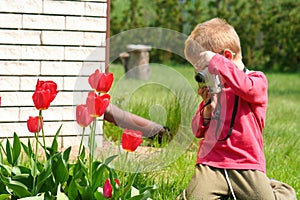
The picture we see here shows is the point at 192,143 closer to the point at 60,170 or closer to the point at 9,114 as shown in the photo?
the point at 9,114

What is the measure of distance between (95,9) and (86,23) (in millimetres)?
135

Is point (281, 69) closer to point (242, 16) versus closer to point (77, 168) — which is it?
point (242, 16)

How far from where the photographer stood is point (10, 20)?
496cm

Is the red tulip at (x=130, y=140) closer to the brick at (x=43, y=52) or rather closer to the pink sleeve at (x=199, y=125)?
the pink sleeve at (x=199, y=125)

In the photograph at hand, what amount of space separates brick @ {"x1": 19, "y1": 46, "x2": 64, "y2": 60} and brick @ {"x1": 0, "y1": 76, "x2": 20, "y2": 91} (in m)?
0.18

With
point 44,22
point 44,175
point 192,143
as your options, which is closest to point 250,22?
point 192,143

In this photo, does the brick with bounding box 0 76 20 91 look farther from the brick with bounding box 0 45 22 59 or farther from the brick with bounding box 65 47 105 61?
the brick with bounding box 65 47 105 61

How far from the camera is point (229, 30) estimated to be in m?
3.73

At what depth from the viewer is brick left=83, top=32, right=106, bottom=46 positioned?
17.2 ft

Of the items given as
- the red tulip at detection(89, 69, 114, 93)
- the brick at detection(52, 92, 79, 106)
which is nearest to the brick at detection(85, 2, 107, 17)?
the brick at detection(52, 92, 79, 106)

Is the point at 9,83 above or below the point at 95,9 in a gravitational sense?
below

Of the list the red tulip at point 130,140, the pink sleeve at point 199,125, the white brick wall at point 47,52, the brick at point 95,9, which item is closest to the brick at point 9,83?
the white brick wall at point 47,52

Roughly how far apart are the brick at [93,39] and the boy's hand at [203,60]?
185 cm

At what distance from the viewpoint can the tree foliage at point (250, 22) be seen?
1564cm
